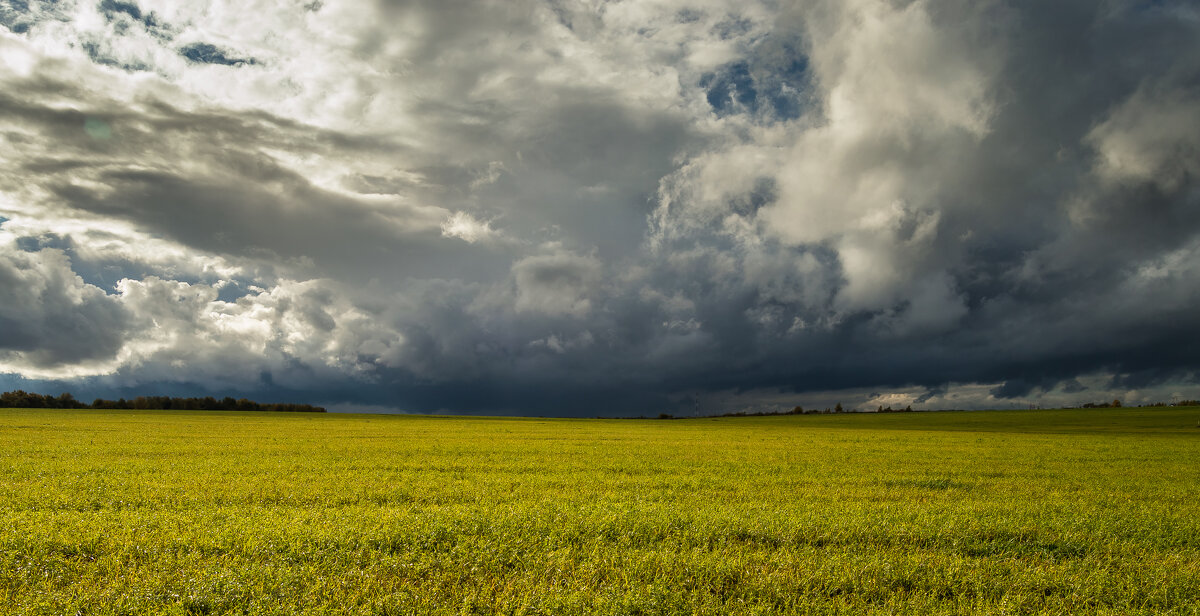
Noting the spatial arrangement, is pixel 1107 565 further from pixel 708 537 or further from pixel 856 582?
pixel 708 537

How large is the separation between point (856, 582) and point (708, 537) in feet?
7.74

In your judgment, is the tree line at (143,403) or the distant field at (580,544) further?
the tree line at (143,403)

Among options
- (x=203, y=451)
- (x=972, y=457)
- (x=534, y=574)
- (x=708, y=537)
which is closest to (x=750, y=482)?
(x=708, y=537)

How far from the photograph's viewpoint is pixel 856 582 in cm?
721

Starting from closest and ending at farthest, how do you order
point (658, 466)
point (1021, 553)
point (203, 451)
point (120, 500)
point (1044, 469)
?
point (1021, 553)
point (120, 500)
point (658, 466)
point (1044, 469)
point (203, 451)

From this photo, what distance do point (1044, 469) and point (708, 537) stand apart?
18.9m

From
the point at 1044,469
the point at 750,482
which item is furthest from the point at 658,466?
the point at 1044,469

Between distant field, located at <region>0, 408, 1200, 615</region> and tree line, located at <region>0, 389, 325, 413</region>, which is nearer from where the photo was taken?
distant field, located at <region>0, 408, 1200, 615</region>

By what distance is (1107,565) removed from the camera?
8.29 meters

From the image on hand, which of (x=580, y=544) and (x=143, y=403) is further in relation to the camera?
(x=143, y=403)

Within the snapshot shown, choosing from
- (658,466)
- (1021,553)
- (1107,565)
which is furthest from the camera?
(658,466)

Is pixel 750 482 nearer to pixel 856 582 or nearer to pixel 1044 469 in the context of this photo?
pixel 856 582

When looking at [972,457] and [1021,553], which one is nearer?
[1021,553]

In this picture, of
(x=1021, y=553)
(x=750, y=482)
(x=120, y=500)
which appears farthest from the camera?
(x=750, y=482)
